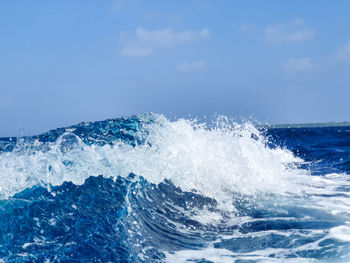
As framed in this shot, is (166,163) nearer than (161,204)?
No

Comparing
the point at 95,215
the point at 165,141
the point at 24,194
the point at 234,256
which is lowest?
the point at 234,256

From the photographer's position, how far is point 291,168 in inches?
475

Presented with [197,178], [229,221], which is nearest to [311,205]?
[229,221]

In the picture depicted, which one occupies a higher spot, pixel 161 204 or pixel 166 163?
pixel 166 163

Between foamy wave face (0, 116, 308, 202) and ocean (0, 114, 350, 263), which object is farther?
foamy wave face (0, 116, 308, 202)

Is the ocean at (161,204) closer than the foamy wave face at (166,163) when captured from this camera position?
Yes

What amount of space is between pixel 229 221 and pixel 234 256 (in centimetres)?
136

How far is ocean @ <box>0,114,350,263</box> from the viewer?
429cm

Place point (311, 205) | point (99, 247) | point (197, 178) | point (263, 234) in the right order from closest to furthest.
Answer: point (99, 247)
point (263, 234)
point (311, 205)
point (197, 178)

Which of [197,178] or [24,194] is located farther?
[197,178]

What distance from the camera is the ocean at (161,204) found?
14.1 feet

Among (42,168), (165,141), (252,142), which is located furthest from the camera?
(252,142)

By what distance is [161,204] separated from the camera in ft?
21.6

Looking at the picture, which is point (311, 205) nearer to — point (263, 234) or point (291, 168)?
point (263, 234)
